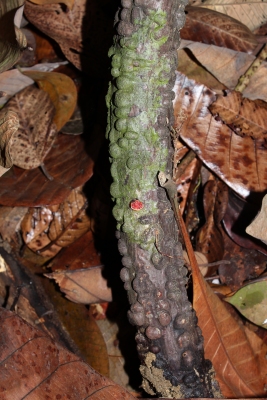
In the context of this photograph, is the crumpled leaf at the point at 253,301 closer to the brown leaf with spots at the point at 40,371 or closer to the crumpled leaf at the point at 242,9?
the brown leaf with spots at the point at 40,371

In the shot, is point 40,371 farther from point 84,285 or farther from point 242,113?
point 242,113

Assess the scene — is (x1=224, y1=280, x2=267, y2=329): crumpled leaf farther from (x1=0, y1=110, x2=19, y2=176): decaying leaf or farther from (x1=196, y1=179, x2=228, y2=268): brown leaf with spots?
(x1=0, y1=110, x2=19, y2=176): decaying leaf

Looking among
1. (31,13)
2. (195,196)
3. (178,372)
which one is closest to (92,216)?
(195,196)

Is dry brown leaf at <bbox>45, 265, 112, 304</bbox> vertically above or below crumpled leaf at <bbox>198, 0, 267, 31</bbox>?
below

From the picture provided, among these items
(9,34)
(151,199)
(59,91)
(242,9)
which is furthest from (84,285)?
(242,9)

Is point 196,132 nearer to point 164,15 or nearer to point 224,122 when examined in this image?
point 224,122

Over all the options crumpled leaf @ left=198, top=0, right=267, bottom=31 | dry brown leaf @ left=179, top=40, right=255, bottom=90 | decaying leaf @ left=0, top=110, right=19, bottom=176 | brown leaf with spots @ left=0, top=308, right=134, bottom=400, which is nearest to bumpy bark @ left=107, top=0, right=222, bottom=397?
brown leaf with spots @ left=0, top=308, right=134, bottom=400
